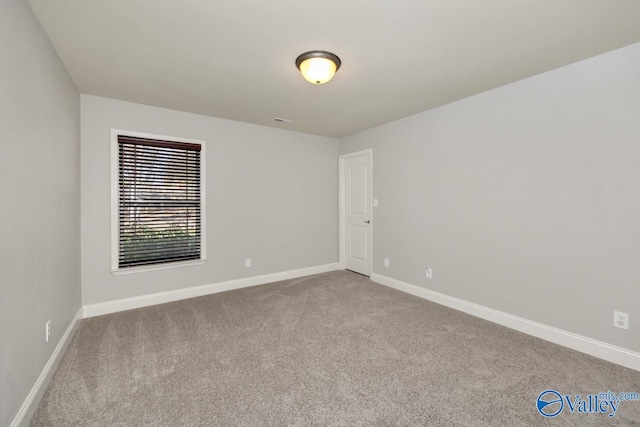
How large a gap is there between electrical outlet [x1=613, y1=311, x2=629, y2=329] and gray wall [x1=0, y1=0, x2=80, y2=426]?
12.9 ft

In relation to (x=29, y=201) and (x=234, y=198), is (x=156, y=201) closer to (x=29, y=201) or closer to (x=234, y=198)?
(x=234, y=198)

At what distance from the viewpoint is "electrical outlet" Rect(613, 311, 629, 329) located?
85.6 inches

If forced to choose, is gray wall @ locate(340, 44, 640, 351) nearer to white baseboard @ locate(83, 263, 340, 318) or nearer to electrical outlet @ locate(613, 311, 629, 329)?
electrical outlet @ locate(613, 311, 629, 329)

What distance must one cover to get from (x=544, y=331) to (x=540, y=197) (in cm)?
122

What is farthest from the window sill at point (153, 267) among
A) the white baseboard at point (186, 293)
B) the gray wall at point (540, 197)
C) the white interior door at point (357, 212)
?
the gray wall at point (540, 197)

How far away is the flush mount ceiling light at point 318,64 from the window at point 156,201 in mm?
2051

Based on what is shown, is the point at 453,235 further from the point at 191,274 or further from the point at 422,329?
the point at 191,274

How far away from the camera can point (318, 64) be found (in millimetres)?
2238

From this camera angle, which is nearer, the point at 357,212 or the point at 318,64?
the point at 318,64

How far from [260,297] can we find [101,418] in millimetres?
2111

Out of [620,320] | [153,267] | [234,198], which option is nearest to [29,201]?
[153,267]

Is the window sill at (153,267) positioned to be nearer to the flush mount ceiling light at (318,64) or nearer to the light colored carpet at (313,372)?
the light colored carpet at (313,372)

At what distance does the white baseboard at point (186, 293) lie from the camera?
10.3 ft

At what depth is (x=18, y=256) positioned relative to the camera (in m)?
1.58
